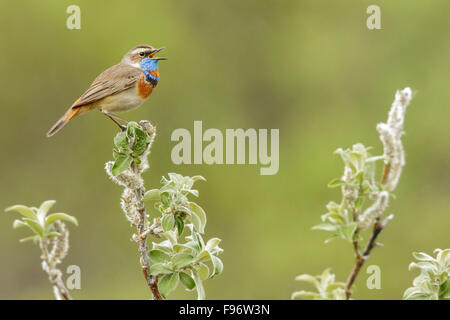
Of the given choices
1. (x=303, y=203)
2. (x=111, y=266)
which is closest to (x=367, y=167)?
(x=303, y=203)

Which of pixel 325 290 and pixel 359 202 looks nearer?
pixel 359 202

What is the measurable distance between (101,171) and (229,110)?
2.08 m

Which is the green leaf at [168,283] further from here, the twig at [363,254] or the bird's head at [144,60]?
the bird's head at [144,60]

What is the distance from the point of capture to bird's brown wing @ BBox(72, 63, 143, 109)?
13.7 ft

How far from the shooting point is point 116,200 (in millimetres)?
10852

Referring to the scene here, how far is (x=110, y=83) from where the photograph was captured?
4.31 metres

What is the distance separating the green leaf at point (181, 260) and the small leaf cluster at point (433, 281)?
2.43 feet

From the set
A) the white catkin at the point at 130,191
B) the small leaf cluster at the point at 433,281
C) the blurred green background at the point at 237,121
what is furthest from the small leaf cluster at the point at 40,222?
the blurred green background at the point at 237,121

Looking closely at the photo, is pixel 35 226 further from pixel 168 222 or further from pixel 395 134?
pixel 395 134

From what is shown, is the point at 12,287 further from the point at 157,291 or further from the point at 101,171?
the point at 157,291

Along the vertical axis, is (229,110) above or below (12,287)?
above

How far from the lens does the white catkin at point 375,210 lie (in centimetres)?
263

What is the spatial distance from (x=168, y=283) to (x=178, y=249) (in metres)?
0.14

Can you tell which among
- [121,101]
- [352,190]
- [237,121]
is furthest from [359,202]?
[237,121]
